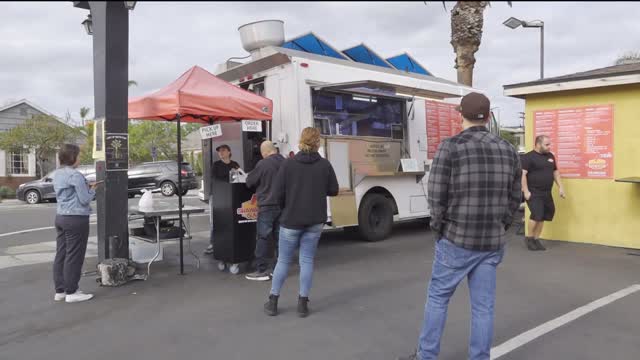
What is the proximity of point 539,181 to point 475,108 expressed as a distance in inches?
209

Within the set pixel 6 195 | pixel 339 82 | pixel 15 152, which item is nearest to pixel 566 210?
pixel 339 82

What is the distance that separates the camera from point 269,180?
20.0ft

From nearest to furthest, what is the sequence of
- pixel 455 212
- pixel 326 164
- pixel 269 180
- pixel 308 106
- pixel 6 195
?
1. pixel 455 212
2. pixel 326 164
3. pixel 269 180
4. pixel 308 106
5. pixel 6 195

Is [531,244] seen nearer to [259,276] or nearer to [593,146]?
[593,146]

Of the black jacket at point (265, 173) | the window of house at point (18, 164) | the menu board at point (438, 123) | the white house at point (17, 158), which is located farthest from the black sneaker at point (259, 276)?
the window of house at point (18, 164)

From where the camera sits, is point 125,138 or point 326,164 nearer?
point 326,164

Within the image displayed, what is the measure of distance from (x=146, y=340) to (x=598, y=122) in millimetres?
7543

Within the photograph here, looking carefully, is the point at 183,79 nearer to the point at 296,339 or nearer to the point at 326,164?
the point at 326,164

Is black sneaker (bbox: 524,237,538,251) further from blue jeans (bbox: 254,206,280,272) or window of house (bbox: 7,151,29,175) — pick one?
window of house (bbox: 7,151,29,175)

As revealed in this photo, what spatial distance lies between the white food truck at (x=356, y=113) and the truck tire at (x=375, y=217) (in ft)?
0.06

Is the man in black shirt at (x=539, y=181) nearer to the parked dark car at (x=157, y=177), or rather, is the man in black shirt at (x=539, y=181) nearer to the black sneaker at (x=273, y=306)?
the black sneaker at (x=273, y=306)

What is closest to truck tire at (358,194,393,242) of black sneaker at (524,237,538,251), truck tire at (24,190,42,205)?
black sneaker at (524,237,538,251)

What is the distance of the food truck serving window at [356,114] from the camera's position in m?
8.35

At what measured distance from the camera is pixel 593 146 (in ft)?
27.5
